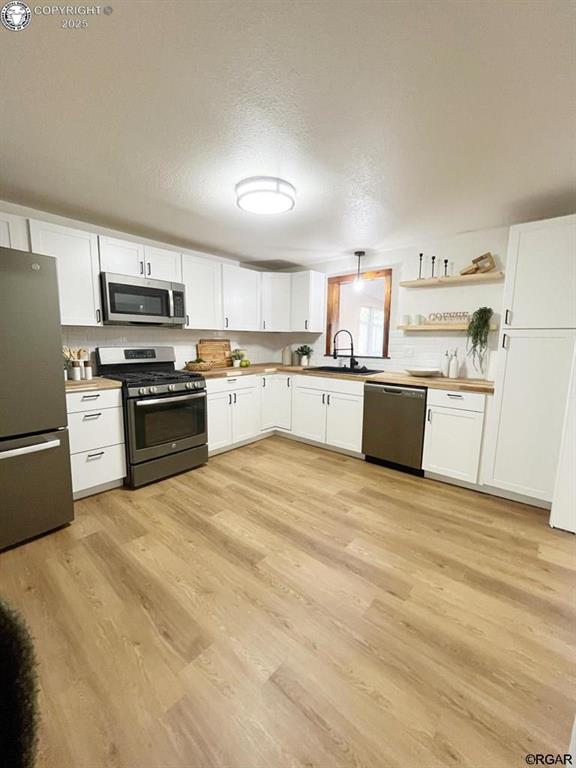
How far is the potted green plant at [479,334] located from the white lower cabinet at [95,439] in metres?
3.34

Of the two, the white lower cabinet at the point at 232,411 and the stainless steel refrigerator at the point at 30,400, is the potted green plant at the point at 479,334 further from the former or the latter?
the stainless steel refrigerator at the point at 30,400

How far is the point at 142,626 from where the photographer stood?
1518 millimetres

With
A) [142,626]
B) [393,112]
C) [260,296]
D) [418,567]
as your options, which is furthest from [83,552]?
[260,296]

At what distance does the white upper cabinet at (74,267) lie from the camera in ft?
8.39

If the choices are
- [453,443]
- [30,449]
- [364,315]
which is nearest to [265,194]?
[30,449]

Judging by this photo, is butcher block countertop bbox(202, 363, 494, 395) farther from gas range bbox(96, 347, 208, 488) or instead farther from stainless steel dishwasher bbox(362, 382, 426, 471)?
gas range bbox(96, 347, 208, 488)

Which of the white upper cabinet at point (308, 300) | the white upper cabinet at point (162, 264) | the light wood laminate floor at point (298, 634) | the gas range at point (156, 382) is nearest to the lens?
the light wood laminate floor at point (298, 634)

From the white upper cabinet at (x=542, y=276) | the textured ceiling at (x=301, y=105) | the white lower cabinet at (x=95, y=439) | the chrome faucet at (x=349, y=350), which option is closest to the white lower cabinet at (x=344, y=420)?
the chrome faucet at (x=349, y=350)

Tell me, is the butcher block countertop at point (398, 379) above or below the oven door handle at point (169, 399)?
above

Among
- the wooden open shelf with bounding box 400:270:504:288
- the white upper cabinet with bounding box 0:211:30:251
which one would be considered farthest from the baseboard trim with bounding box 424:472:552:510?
the white upper cabinet with bounding box 0:211:30:251

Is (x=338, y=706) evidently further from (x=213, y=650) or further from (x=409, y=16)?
(x=409, y=16)

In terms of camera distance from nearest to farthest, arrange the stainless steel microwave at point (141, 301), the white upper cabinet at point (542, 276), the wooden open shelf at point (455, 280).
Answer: the white upper cabinet at point (542, 276), the stainless steel microwave at point (141, 301), the wooden open shelf at point (455, 280)

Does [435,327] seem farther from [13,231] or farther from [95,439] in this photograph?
[13,231]

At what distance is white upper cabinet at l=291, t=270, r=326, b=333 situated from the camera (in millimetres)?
4285
